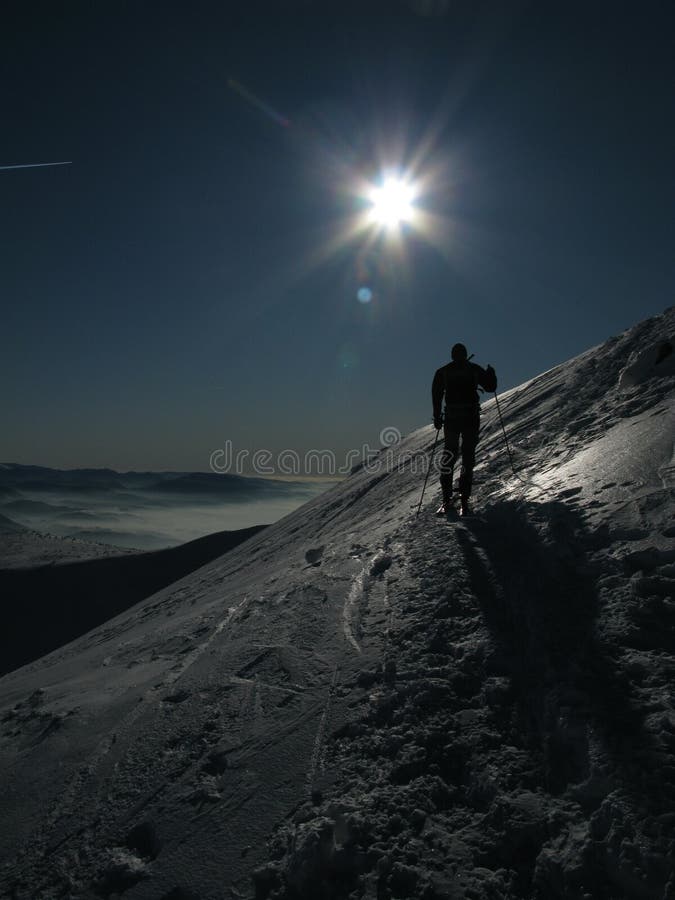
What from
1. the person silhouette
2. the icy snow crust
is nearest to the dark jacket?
the person silhouette

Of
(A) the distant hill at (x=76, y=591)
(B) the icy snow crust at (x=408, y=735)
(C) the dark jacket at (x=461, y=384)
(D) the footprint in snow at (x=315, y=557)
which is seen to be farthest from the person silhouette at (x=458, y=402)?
(A) the distant hill at (x=76, y=591)

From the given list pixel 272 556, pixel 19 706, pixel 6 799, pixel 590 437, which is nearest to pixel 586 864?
pixel 6 799

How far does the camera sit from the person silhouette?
22.5ft

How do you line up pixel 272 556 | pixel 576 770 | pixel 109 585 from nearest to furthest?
pixel 576 770 → pixel 272 556 → pixel 109 585

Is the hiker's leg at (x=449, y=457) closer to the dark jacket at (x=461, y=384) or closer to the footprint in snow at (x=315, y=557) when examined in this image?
the dark jacket at (x=461, y=384)

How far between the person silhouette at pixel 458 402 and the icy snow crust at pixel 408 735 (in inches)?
48.8

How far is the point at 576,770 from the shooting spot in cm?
241

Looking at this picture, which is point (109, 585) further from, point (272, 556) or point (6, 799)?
point (6, 799)

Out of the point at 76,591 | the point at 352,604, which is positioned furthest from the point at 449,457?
the point at 76,591

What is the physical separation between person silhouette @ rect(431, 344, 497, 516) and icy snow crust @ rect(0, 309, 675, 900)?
1239mm

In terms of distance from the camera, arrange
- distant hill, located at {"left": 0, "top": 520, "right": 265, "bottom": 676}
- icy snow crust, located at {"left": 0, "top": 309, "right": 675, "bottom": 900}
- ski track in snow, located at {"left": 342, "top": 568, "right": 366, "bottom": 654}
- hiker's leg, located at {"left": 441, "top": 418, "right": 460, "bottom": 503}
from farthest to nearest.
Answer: distant hill, located at {"left": 0, "top": 520, "right": 265, "bottom": 676} → hiker's leg, located at {"left": 441, "top": 418, "right": 460, "bottom": 503} → ski track in snow, located at {"left": 342, "top": 568, "right": 366, "bottom": 654} → icy snow crust, located at {"left": 0, "top": 309, "right": 675, "bottom": 900}

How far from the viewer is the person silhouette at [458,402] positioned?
685 cm

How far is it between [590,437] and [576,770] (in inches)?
214

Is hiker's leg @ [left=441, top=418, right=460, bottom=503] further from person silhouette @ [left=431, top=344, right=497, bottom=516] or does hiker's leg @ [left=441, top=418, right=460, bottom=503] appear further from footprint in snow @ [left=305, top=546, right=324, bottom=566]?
footprint in snow @ [left=305, top=546, right=324, bottom=566]
